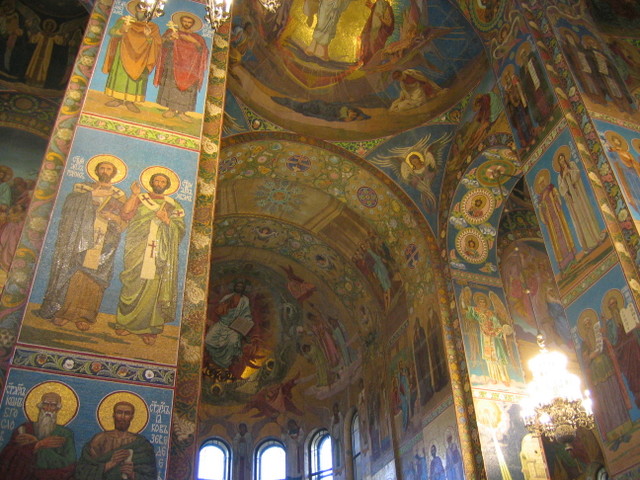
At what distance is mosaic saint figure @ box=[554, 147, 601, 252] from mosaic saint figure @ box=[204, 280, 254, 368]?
9.84 meters

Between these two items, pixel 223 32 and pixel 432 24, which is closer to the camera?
pixel 223 32

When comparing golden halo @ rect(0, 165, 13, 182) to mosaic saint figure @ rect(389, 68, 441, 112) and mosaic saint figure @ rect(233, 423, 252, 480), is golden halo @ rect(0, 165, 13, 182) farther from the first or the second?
mosaic saint figure @ rect(233, 423, 252, 480)

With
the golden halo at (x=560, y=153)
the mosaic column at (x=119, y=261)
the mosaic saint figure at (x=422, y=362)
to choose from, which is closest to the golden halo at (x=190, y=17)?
the mosaic column at (x=119, y=261)

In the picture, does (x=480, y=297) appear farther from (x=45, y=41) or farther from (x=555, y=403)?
(x=45, y=41)

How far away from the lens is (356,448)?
1432 cm

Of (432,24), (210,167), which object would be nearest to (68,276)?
(210,167)

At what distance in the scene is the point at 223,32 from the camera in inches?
311

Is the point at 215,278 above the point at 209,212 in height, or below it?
above

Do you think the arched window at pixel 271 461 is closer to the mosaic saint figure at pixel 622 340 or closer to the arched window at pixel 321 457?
the arched window at pixel 321 457

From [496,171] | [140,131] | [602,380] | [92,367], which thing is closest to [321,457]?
[496,171]

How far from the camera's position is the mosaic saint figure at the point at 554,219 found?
25.2 ft

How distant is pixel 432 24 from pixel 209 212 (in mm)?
6923

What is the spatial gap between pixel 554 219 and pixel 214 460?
1070 centimetres

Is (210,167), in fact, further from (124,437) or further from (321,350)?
(321,350)
